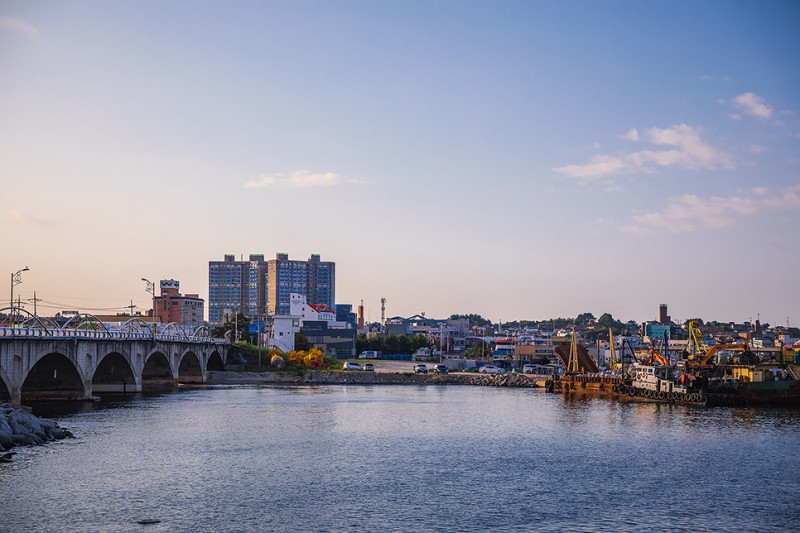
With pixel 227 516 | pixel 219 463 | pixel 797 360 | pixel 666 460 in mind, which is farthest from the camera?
pixel 797 360

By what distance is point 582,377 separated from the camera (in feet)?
461

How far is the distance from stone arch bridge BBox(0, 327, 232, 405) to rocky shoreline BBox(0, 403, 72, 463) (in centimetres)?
1331

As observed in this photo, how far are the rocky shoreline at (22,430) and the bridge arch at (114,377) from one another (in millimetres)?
49326

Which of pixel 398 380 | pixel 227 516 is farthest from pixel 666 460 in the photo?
pixel 398 380

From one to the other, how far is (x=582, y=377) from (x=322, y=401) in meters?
49.1

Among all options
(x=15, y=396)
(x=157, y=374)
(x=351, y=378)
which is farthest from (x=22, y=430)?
(x=351, y=378)

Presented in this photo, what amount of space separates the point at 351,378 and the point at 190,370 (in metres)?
29.1

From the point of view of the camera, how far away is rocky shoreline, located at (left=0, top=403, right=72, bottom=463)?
196ft

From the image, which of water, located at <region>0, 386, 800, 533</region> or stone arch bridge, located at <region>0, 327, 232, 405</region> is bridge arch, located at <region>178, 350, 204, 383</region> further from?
water, located at <region>0, 386, 800, 533</region>

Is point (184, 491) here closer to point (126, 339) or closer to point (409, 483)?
point (409, 483)

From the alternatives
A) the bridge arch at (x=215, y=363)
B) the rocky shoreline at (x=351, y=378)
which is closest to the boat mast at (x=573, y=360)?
the rocky shoreline at (x=351, y=378)

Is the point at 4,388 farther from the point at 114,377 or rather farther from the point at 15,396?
the point at 114,377

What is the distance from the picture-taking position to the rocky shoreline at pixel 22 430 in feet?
196

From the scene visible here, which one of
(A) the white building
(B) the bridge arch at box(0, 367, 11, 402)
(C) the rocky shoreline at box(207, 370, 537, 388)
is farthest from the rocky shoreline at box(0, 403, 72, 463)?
(A) the white building
